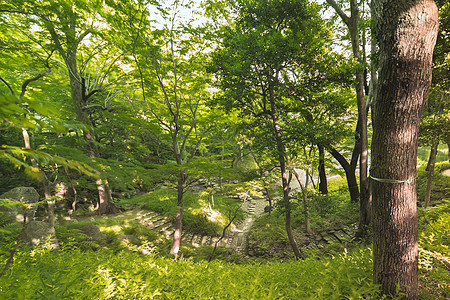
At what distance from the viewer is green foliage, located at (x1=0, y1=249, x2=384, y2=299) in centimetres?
189

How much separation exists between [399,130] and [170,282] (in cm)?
318

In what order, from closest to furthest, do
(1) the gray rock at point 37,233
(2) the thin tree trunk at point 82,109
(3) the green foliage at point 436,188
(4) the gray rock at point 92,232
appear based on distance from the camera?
(1) the gray rock at point 37,233 → (4) the gray rock at point 92,232 → (3) the green foliage at point 436,188 → (2) the thin tree trunk at point 82,109

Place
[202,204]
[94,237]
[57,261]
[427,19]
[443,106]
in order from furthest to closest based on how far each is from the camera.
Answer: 1. [202,204]
2. [94,237]
3. [443,106]
4. [57,261]
5. [427,19]

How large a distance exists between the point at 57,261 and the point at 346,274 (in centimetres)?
408

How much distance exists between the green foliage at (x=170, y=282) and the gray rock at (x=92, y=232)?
3.68 meters

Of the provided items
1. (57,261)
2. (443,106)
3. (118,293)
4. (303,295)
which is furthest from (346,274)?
(443,106)

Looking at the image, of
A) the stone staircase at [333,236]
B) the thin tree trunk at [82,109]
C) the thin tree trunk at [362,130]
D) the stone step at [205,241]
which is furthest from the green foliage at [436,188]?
the thin tree trunk at [82,109]

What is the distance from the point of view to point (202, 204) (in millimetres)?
10305

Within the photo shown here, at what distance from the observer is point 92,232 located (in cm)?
633

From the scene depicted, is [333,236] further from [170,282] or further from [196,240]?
[170,282]

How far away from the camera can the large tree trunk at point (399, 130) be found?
189cm

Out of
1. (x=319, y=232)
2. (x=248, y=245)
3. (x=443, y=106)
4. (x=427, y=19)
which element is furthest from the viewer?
(x=248, y=245)

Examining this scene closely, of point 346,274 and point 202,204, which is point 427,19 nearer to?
point 346,274

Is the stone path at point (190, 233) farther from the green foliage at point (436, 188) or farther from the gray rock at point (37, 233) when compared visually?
the green foliage at point (436, 188)
